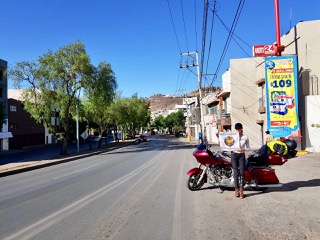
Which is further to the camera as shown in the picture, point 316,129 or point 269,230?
point 316,129

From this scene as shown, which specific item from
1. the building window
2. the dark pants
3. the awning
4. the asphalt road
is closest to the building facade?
the awning

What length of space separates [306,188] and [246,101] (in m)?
25.8

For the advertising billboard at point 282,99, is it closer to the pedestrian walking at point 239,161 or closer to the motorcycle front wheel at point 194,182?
the motorcycle front wheel at point 194,182

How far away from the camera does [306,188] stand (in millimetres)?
8742

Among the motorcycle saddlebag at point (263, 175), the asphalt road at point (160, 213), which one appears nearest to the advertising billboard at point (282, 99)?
the asphalt road at point (160, 213)

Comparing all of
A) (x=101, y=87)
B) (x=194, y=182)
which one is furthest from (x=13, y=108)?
(x=194, y=182)

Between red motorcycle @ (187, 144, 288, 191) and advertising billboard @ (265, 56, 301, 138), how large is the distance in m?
10.8

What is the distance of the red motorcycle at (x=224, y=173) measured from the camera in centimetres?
840

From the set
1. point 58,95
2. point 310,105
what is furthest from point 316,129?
point 58,95

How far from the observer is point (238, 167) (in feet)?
26.7

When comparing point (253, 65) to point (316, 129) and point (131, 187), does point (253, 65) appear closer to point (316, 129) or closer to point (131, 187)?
point (316, 129)

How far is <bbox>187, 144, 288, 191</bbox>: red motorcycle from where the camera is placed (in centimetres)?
840

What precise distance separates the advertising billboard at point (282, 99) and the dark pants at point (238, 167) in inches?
464

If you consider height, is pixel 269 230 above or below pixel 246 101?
below
